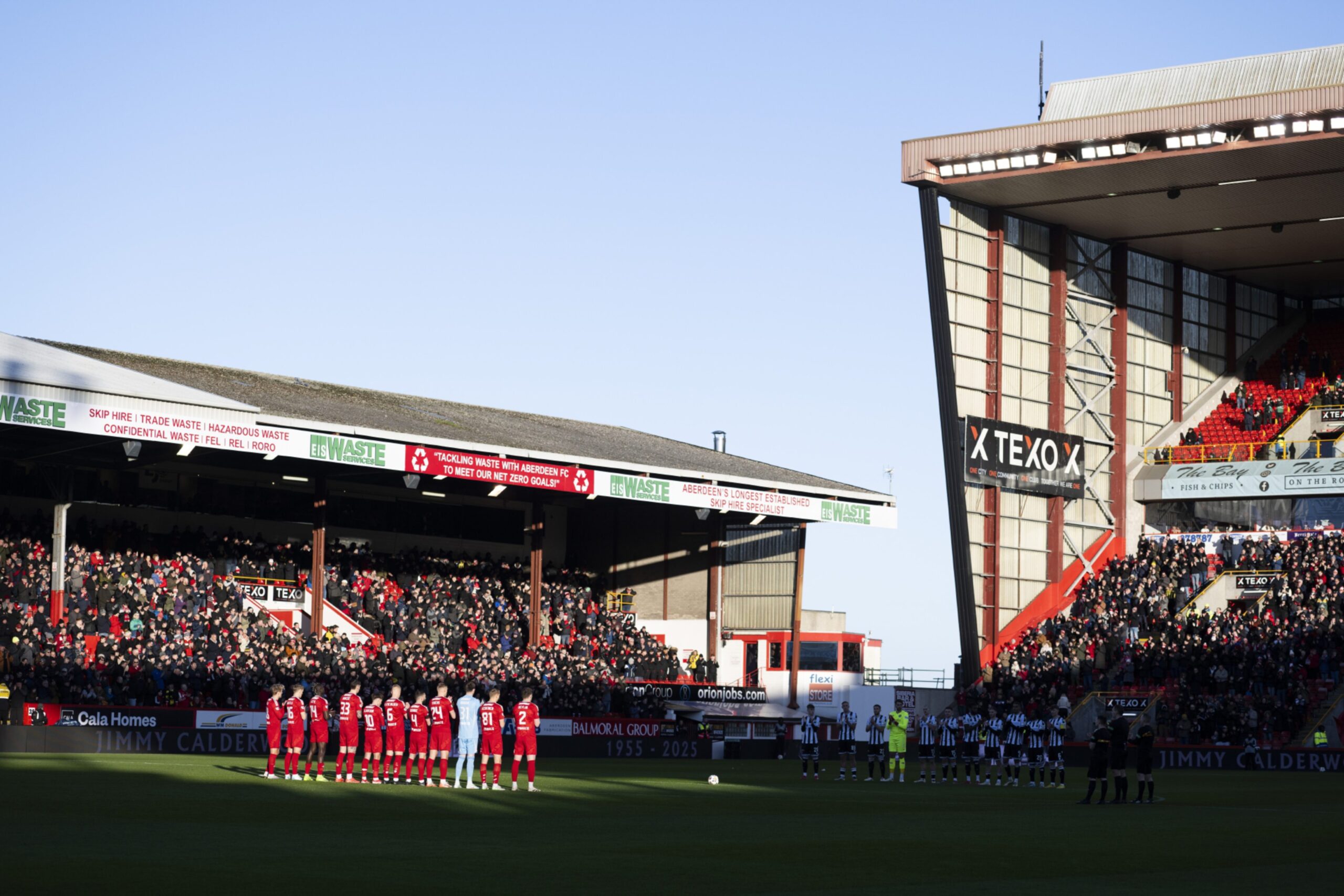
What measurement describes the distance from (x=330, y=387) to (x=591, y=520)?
1305 cm

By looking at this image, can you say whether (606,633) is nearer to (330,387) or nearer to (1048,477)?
(330,387)

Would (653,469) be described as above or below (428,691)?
above

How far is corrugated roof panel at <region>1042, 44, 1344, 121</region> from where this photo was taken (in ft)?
189

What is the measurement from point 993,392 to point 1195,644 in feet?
36.5

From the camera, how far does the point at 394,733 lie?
28672 mm

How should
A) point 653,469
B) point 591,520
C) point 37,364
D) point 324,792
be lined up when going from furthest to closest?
1. point 591,520
2. point 653,469
3. point 37,364
4. point 324,792

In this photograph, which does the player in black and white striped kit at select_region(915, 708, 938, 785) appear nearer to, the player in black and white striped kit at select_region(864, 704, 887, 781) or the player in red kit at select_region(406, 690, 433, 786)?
the player in black and white striped kit at select_region(864, 704, 887, 781)

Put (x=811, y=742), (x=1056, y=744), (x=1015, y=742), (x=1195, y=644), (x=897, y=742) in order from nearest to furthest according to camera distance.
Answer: (x=1056, y=744)
(x=897, y=742)
(x=811, y=742)
(x=1015, y=742)
(x=1195, y=644)

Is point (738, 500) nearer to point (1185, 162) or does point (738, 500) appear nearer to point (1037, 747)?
point (1185, 162)

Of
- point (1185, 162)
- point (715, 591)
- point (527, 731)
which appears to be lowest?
point (527, 731)

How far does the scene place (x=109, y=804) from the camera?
22109mm

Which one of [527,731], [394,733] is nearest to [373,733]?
[394,733]

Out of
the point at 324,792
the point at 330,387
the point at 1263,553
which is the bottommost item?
the point at 324,792

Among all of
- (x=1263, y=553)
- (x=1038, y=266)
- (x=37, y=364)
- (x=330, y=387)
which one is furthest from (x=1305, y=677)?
(x=37, y=364)
